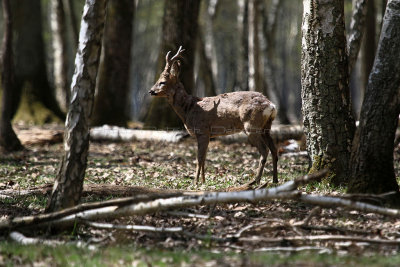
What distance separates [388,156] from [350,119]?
Answer: 1783mm

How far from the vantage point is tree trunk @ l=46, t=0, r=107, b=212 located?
6606mm

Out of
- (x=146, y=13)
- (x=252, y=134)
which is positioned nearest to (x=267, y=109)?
(x=252, y=134)

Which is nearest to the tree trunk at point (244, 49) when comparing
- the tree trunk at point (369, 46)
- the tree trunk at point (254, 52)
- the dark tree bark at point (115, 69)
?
the tree trunk at point (254, 52)

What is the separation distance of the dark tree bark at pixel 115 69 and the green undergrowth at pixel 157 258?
12.1 meters

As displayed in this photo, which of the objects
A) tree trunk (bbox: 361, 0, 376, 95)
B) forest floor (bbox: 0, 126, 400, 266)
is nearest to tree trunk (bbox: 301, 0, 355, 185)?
forest floor (bbox: 0, 126, 400, 266)

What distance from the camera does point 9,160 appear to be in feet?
41.9

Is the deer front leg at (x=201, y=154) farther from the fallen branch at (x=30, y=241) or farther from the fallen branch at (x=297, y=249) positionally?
the fallen branch at (x=297, y=249)

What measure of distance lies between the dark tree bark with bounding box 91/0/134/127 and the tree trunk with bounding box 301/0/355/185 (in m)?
A: 10.2

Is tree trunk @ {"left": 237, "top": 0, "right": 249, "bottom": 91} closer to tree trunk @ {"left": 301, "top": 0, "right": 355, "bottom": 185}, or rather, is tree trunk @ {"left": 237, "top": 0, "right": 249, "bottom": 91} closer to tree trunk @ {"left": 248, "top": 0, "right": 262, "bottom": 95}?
tree trunk @ {"left": 248, "top": 0, "right": 262, "bottom": 95}

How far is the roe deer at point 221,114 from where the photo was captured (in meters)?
9.66

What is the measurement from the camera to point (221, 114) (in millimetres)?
10234

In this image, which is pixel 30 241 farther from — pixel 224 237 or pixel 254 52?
pixel 254 52

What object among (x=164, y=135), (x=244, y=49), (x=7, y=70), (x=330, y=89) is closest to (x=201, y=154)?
(x=330, y=89)

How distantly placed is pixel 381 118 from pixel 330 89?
1.84 metres
